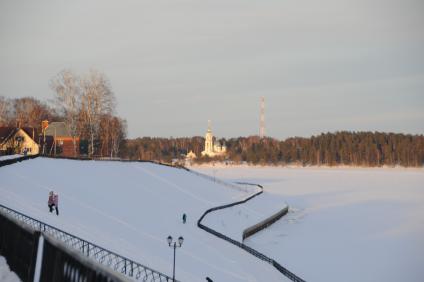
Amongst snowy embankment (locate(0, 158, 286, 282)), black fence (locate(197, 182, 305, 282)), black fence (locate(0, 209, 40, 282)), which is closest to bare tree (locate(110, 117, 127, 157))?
snowy embankment (locate(0, 158, 286, 282))

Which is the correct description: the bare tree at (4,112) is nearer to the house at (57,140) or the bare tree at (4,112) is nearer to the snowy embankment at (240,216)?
the house at (57,140)

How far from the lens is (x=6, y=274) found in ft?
39.3

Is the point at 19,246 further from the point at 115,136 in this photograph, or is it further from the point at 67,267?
the point at 115,136

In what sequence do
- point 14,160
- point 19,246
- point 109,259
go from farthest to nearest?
point 14,160 < point 109,259 < point 19,246

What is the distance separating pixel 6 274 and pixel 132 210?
25437 millimetres

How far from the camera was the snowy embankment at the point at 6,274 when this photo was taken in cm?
1157

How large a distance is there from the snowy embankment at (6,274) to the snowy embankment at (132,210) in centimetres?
1050

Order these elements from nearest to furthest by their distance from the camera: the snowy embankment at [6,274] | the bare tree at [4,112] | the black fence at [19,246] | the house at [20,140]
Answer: the black fence at [19,246] → the snowy embankment at [6,274] → the house at [20,140] → the bare tree at [4,112]

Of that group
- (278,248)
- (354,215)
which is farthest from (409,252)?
(354,215)

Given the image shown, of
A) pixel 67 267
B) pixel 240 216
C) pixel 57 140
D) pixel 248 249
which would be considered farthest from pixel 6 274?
pixel 57 140

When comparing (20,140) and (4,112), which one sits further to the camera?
(4,112)

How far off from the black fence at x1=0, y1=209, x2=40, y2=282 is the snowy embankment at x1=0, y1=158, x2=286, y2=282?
10.3 m

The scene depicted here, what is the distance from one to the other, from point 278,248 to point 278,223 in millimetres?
13756

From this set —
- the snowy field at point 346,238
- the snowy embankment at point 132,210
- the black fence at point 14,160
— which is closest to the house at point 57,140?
the snowy embankment at point 132,210
